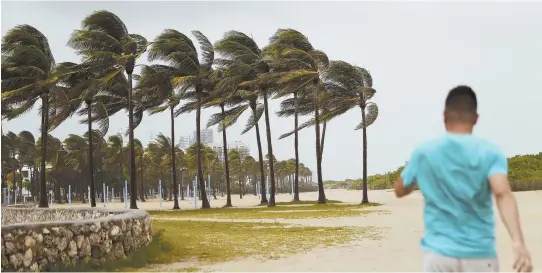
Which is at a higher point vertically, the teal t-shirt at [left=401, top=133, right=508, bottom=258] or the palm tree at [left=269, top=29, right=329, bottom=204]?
the palm tree at [left=269, top=29, right=329, bottom=204]

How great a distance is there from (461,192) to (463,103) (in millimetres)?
468

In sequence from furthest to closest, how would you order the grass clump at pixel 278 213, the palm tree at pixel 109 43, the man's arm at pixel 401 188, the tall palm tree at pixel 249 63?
the tall palm tree at pixel 249 63, the palm tree at pixel 109 43, the grass clump at pixel 278 213, the man's arm at pixel 401 188

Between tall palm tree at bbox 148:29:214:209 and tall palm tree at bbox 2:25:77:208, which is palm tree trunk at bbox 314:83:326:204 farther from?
tall palm tree at bbox 2:25:77:208

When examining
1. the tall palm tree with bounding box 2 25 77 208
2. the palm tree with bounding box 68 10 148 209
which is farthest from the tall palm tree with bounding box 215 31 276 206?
the tall palm tree with bounding box 2 25 77 208

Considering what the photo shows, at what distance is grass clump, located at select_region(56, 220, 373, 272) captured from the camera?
35.7 feet

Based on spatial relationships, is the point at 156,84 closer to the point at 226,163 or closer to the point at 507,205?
the point at 226,163

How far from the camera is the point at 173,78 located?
3947 cm

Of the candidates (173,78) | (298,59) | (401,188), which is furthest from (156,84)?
(401,188)

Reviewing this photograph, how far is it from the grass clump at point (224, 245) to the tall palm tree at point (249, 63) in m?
23.0

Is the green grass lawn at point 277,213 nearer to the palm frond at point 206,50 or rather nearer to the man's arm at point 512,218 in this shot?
the palm frond at point 206,50

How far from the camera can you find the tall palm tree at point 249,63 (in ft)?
136

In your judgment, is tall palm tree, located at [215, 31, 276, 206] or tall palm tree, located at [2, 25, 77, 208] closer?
tall palm tree, located at [2, 25, 77, 208]

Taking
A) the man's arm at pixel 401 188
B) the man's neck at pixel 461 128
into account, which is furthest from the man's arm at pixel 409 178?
the man's neck at pixel 461 128

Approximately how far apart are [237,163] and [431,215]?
113347 millimetres
